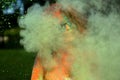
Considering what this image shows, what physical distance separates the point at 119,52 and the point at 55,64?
19.2 inches

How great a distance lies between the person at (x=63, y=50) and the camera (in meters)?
2.77

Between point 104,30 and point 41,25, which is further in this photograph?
point 104,30

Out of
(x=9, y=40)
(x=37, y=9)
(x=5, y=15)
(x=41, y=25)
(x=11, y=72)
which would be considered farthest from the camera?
(x=9, y=40)

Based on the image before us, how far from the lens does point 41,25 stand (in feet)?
8.87

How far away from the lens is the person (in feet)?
9.09

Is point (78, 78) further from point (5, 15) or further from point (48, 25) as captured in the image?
point (5, 15)

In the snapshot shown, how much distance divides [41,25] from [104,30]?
1.71 feet

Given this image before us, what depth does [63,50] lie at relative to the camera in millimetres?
2803

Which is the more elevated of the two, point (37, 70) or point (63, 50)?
point (63, 50)

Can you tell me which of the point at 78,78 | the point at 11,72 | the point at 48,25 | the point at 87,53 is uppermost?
the point at 48,25

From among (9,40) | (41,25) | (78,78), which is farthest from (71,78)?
(9,40)

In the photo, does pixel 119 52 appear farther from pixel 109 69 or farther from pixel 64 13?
pixel 64 13

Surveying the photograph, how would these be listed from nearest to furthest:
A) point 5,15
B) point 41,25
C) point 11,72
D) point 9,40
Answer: point 41,25 < point 11,72 < point 5,15 < point 9,40

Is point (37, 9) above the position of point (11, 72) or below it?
above
